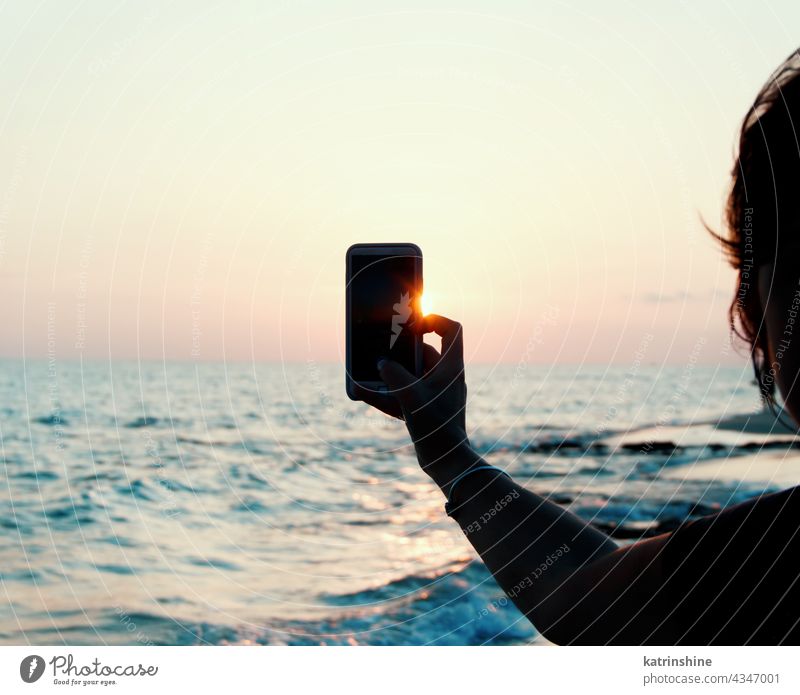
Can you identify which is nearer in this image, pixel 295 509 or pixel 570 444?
pixel 295 509

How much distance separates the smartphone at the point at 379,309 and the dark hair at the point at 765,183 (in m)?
0.79

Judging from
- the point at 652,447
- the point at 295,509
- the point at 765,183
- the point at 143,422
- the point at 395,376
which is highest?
the point at 765,183

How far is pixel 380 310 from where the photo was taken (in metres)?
1.87

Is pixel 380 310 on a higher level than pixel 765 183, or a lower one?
lower

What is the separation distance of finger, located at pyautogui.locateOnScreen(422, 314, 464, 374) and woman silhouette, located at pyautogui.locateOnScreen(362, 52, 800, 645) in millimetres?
399

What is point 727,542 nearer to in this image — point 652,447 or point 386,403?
point 386,403

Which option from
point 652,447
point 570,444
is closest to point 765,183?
point 652,447

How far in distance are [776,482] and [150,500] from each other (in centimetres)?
677

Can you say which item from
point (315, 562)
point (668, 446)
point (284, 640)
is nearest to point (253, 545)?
point (315, 562)

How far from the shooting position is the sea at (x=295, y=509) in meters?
5.37

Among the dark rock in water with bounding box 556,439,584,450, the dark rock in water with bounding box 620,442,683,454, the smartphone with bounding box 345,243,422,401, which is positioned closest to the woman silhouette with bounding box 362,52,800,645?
the smartphone with bounding box 345,243,422,401

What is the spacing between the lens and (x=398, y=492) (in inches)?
334

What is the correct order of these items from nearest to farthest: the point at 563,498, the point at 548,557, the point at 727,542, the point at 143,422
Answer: the point at 727,542
the point at 548,557
the point at 563,498
the point at 143,422
